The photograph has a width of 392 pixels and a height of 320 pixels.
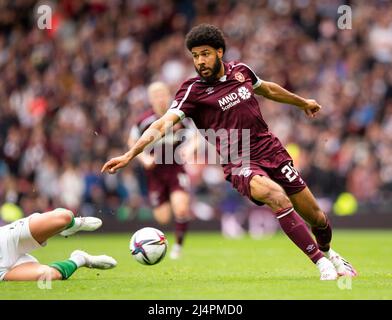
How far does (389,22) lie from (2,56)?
9.71 meters

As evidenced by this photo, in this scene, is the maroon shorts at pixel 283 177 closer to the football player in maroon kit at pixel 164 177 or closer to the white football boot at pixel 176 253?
the white football boot at pixel 176 253

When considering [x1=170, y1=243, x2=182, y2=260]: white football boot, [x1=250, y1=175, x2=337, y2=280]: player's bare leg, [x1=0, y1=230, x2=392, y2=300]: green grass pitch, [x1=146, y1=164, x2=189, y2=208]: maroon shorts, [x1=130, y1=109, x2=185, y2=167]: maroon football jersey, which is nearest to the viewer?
[x1=0, y1=230, x2=392, y2=300]: green grass pitch

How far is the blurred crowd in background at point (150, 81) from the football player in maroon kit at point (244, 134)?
10.5 meters

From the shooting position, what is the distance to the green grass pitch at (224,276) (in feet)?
27.1

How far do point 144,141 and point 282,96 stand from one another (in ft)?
6.47

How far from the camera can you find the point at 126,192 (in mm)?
20594

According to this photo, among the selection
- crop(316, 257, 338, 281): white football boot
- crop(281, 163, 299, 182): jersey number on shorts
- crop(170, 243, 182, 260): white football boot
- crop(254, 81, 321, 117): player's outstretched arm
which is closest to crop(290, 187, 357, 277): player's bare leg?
crop(281, 163, 299, 182): jersey number on shorts

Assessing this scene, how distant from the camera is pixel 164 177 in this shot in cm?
1499

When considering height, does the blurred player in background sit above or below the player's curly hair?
below

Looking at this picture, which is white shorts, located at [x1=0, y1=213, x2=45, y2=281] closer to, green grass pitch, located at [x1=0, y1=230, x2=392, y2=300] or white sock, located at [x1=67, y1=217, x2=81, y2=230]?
green grass pitch, located at [x1=0, y1=230, x2=392, y2=300]

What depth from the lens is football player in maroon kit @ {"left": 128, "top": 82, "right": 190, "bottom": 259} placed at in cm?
1441

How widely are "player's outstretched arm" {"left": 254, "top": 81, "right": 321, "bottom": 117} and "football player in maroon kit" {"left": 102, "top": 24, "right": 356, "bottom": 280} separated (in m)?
→ 0.30
